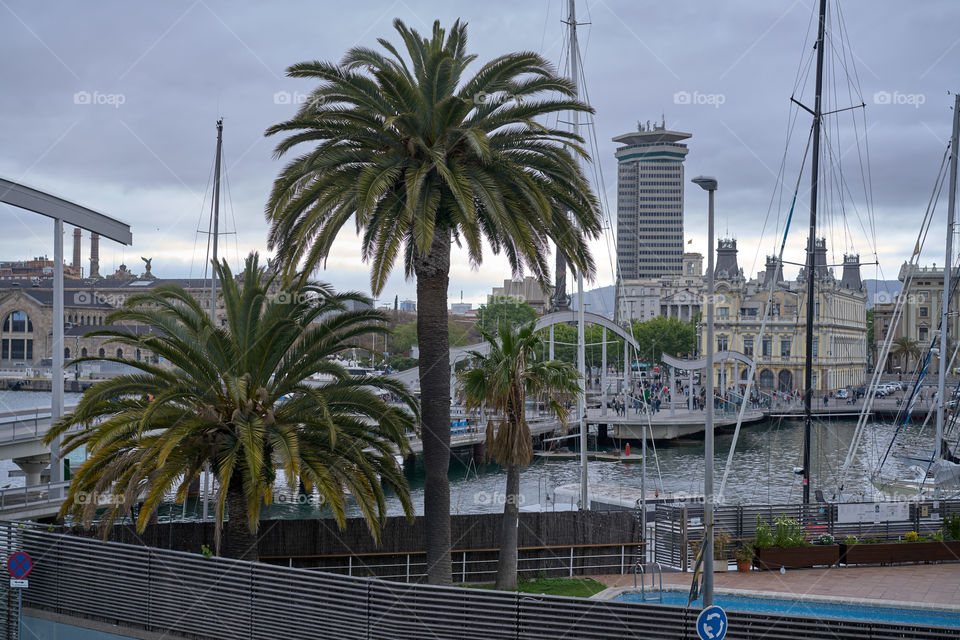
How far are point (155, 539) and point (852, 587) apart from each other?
15340 mm

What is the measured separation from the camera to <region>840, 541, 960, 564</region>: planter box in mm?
21172

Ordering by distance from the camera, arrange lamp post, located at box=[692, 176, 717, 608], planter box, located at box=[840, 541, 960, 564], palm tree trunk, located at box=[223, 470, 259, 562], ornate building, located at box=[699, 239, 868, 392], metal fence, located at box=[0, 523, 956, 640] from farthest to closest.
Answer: ornate building, located at box=[699, 239, 868, 392] < planter box, located at box=[840, 541, 960, 564] < palm tree trunk, located at box=[223, 470, 259, 562] < metal fence, located at box=[0, 523, 956, 640] < lamp post, located at box=[692, 176, 717, 608]

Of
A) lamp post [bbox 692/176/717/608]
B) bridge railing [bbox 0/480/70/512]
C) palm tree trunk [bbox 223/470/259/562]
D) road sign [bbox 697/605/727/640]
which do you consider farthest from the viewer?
bridge railing [bbox 0/480/70/512]

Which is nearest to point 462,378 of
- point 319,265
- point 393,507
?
point 319,265

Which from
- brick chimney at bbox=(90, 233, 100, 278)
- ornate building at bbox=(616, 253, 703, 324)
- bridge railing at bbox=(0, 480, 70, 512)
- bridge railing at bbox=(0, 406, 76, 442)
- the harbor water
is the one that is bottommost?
the harbor water

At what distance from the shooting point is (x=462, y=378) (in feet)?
64.4

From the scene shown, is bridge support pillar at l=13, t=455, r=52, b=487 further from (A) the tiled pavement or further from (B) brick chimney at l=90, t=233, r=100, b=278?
(B) brick chimney at l=90, t=233, r=100, b=278

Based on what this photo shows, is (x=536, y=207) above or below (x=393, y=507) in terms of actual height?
above

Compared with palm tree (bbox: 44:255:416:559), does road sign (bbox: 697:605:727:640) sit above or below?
below

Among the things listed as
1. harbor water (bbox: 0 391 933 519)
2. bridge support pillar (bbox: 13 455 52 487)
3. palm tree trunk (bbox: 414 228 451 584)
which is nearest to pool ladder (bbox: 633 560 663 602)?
palm tree trunk (bbox: 414 228 451 584)

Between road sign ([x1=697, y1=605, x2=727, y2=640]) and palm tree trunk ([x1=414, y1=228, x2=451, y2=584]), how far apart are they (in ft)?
21.3

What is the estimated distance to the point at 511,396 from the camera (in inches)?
739

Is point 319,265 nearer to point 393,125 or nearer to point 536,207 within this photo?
point 393,125

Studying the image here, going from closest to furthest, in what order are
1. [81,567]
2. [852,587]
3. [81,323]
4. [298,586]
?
1. [298,586]
2. [81,567]
3. [852,587]
4. [81,323]
